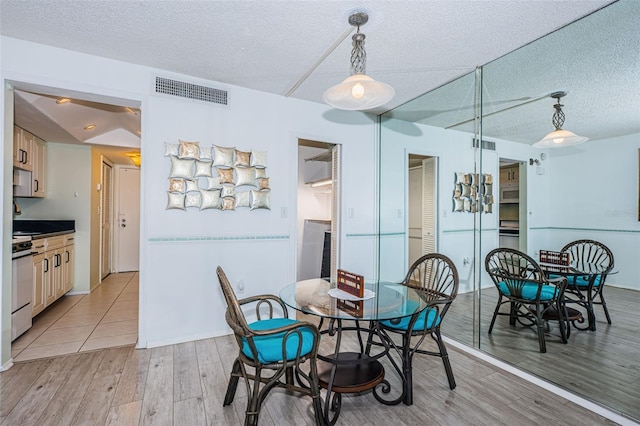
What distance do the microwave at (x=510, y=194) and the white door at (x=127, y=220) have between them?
635 centimetres

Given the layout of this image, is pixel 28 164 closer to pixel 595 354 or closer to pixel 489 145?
pixel 489 145

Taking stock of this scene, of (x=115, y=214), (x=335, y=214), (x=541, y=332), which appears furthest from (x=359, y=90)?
(x=115, y=214)

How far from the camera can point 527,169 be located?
8.29 feet

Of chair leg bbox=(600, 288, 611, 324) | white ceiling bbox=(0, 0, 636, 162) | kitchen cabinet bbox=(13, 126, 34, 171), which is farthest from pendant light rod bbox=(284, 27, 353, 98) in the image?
kitchen cabinet bbox=(13, 126, 34, 171)

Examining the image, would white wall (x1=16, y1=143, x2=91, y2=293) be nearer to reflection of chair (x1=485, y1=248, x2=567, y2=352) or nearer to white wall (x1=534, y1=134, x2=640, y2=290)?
reflection of chair (x1=485, y1=248, x2=567, y2=352)

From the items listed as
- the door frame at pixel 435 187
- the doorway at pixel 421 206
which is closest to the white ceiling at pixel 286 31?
the door frame at pixel 435 187

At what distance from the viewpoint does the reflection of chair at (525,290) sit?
247 centimetres

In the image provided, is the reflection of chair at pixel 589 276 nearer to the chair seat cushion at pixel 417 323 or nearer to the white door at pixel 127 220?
the chair seat cushion at pixel 417 323

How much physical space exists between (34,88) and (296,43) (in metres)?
2.09

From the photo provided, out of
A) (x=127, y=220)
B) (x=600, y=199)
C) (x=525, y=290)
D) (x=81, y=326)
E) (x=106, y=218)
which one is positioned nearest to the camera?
(x=600, y=199)

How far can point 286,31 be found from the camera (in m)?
2.21

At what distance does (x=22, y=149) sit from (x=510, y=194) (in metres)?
5.11

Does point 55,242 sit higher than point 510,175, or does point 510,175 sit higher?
point 510,175

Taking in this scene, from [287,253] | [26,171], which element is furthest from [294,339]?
[26,171]
